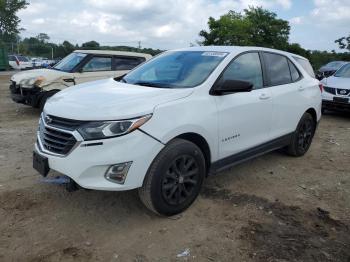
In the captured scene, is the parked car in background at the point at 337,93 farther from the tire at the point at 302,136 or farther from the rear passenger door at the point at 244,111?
the rear passenger door at the point at 244,111

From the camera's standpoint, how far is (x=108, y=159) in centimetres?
339

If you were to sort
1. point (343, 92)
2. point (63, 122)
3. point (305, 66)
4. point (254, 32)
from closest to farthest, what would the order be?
point (63, 122), point (305, 66), point (343, 92), point (254, 32)

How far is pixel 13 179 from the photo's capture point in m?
4.95

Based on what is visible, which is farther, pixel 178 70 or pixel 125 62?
pixel 125 62

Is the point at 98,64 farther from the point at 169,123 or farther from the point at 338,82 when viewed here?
the point at 169,123

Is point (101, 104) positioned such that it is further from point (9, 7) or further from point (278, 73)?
point (9, 7)

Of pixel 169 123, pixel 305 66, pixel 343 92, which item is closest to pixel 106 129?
pixel 169 123

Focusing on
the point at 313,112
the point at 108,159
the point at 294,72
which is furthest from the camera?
the point at 313,112

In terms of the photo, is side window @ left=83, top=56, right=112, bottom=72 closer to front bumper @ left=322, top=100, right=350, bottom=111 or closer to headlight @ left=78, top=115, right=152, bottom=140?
front bumper @ left=322, top=100, right=350, bottom=111

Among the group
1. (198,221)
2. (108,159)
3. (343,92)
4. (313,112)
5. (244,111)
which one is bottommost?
(198,221)

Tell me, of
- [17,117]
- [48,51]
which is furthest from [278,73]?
[48,51]

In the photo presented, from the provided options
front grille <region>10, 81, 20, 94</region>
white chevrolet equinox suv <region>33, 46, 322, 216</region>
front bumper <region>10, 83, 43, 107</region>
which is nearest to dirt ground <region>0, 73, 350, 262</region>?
white chevrolet equinox suv <region>33, 46, 322, 216</region>

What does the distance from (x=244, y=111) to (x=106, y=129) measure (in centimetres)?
183

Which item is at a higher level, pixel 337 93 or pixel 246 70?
pixel 246 70
